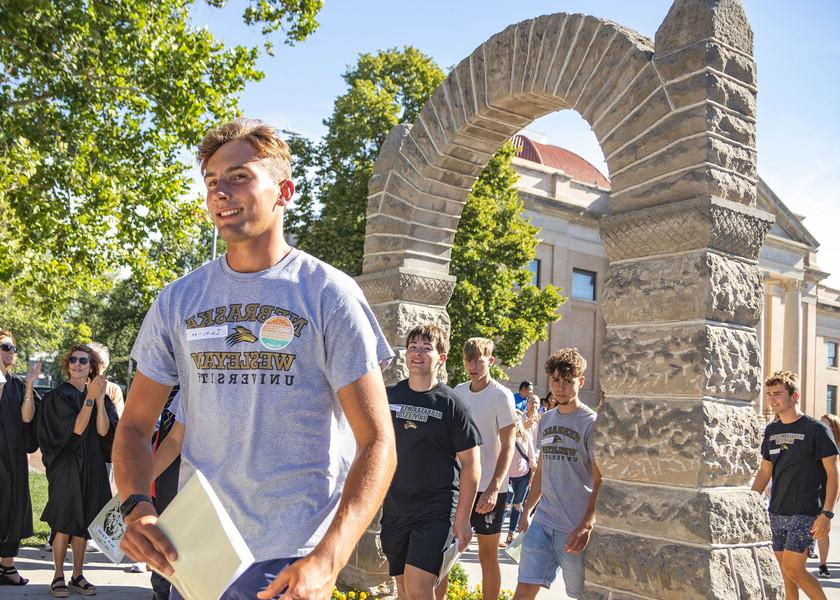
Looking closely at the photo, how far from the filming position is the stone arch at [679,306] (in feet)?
14.8

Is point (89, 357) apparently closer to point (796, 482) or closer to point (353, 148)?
point (796, 482)

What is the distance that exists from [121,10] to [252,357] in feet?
41.2

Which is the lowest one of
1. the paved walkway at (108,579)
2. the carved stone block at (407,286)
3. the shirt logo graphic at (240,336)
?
the paved walkway at (108,579)

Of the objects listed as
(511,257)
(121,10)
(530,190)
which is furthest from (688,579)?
(530,190)

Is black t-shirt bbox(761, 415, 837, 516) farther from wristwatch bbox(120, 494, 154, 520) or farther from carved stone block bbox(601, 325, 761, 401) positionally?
wristwatch bbox(120, 494, 154, 520)

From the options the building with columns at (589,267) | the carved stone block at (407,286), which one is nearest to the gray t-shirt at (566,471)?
the carved stone block at (407,286)

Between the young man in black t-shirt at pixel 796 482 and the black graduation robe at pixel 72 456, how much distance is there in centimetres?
561

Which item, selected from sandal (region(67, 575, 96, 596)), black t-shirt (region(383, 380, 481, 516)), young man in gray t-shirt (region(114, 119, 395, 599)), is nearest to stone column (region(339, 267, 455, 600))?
black t-shirt (region(383, 380, 481, 516))

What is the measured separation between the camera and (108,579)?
794 centimetres

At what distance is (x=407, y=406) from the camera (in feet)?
18.8

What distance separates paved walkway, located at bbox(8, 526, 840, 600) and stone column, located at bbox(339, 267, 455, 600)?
5.80 feet

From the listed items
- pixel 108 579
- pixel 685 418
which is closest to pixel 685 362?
pixel 685 418

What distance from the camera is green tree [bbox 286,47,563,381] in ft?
78.7

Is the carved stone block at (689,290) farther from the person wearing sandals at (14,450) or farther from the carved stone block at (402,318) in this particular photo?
the person wearing sandals at (14,450)
